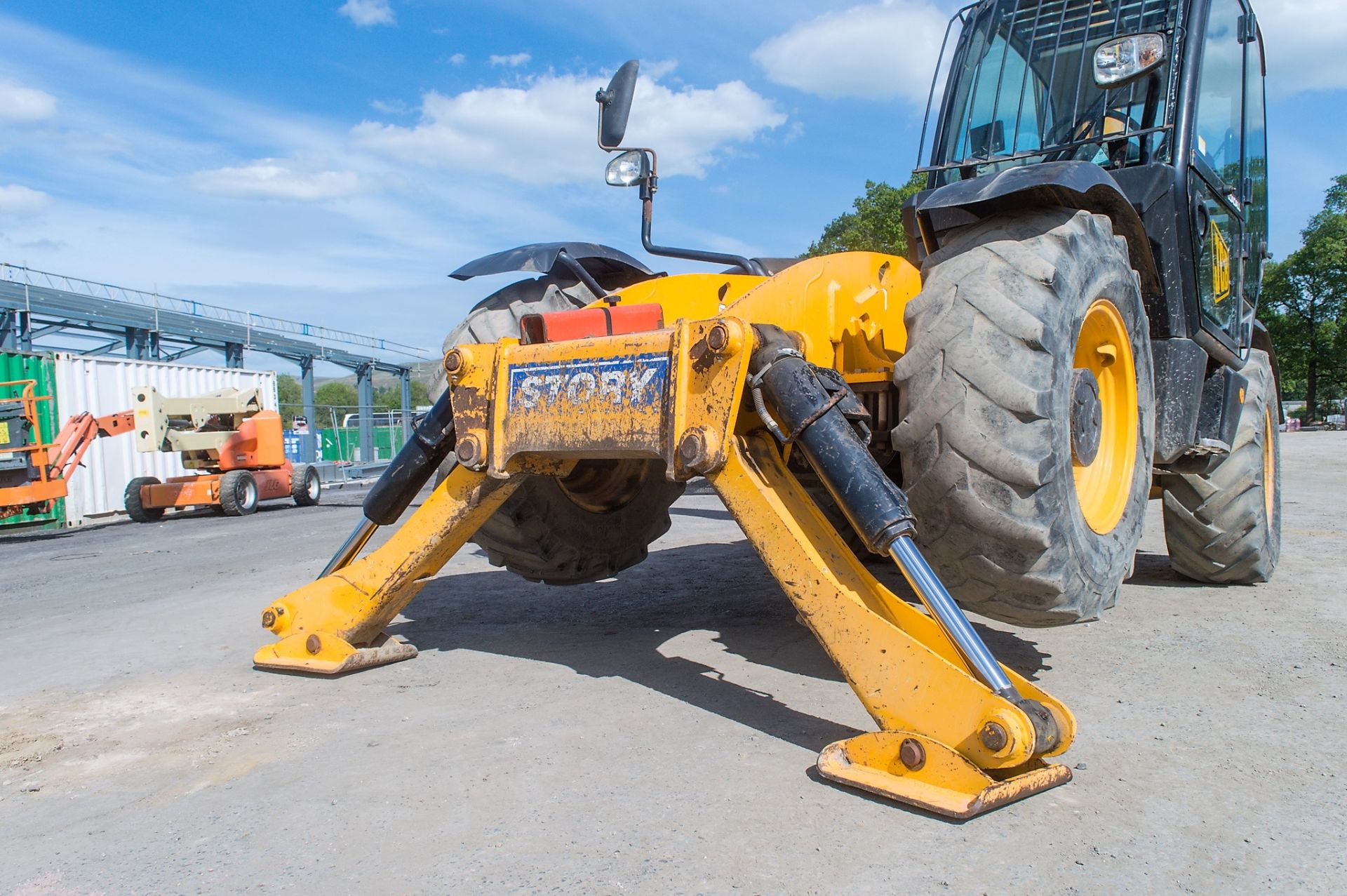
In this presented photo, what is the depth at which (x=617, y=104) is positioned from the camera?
4.09 m

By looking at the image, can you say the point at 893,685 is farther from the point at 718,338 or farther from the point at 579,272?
the point at 579,272

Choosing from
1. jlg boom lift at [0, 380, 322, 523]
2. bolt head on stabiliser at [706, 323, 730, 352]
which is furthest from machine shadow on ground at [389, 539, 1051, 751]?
jlg boom lift at [0, 380, 322, 523]

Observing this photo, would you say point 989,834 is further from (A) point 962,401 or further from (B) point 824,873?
(A) point 962,401

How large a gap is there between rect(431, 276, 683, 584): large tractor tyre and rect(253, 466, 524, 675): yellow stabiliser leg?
273 millimetres

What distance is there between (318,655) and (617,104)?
2.53m

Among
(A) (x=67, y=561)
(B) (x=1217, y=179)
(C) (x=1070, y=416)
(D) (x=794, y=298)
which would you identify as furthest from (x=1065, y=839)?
(A) (x=67, y=561)

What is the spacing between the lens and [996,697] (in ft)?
8.27

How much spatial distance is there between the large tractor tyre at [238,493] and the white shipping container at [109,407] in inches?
105

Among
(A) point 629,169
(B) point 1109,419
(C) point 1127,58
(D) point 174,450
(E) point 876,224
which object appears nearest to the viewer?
(C) point 1127,58

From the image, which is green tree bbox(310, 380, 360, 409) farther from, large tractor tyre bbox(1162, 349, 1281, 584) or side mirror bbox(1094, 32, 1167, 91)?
side mirror bbox(1094, 32, 1167, 91)

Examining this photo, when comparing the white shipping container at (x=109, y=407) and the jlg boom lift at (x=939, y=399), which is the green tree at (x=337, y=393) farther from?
the jlg boom lift at (x=939, y=399)

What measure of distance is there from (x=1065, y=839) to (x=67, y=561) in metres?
9.84

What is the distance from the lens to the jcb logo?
3.28 meters

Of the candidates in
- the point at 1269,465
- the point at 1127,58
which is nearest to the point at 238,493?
the point at 1269,465
